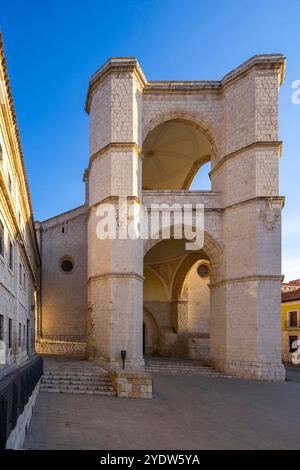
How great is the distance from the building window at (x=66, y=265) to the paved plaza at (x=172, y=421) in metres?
12.6

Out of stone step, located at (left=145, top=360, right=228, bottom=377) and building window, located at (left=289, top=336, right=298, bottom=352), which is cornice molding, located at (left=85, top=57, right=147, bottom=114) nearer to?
stone step, located at (left=145, top=360, right=228, bottom=377)

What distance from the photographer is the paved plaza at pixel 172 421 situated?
21.7 feet

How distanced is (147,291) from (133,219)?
1056 centimetres

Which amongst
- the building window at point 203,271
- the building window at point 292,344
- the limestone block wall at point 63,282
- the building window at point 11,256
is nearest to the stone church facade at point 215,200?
the limestone block wall at point 63,282

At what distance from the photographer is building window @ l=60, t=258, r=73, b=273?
23484 mm

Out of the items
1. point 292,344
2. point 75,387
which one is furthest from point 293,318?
point 75,387

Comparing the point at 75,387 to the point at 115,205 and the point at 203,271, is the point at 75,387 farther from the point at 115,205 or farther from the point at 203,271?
the point at 203,271

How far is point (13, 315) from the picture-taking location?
10500 millimetres

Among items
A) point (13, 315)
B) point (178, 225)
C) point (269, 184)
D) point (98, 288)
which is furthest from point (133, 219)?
point (13, 315)

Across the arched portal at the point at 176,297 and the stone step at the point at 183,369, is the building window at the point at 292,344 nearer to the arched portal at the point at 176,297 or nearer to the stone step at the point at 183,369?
the arched portal at the point at 176,297

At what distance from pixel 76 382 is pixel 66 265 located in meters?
12.3

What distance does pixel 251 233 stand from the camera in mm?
15992
